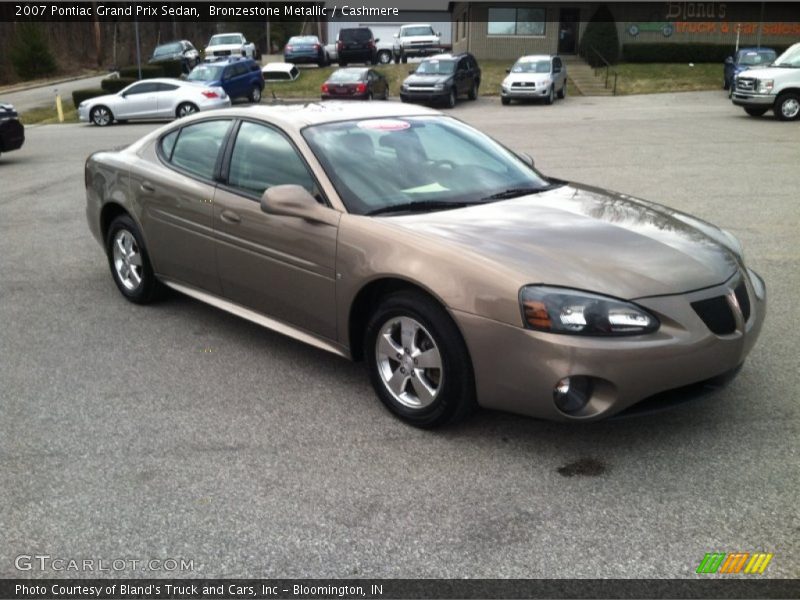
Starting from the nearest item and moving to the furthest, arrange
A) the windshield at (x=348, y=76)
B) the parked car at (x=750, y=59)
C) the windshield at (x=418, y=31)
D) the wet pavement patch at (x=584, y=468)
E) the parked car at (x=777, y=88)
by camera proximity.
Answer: the wet pavement patch at (x=584, y=468) → the parked car at (x=777, y=88) → the windshield at (x=348, y=76) → the parked car at (x=750, y=59) → the windshield at (x=418, y=31)

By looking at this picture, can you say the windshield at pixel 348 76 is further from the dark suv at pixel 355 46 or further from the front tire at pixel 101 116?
the dark suv at pixel 355 46

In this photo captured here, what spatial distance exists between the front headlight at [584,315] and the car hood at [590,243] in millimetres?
55

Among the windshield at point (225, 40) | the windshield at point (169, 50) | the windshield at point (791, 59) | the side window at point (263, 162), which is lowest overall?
the side window at point (263, 162)

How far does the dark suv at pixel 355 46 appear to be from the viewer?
139 ft

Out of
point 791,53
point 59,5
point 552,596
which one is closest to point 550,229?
point 552,596

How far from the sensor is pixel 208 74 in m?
28.9

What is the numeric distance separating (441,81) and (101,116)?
11.1 metres

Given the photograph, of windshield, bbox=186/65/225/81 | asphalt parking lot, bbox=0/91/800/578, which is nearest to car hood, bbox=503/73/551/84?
windshield, bbox=186/65/225/81

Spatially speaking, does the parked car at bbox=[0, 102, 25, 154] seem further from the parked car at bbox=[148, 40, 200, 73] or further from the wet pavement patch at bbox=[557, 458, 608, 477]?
the parked car at bbox=[148, 40, 200, 73]

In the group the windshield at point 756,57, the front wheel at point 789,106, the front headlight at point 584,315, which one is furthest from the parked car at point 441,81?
the front headlight at point 584,315

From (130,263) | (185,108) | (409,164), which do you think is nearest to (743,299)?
(409,164)

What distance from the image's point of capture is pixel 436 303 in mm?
3770

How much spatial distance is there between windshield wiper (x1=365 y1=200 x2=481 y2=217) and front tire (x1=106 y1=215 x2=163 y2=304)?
2321mm

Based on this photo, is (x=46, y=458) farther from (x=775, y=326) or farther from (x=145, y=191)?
(x=775, y=326)
